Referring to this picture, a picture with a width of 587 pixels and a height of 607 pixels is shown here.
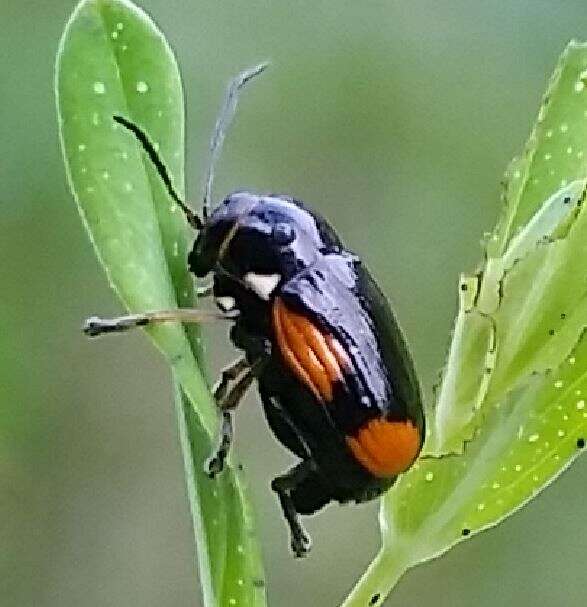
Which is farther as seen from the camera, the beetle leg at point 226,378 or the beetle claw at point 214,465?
the beetle leg at point 226,378

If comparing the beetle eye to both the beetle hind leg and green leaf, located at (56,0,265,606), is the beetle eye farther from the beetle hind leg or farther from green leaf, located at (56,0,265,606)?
green leaf, located at (56,0,265,606)

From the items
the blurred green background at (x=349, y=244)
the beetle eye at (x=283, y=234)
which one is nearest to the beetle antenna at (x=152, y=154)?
the beetle eye at (x=283, y=234)

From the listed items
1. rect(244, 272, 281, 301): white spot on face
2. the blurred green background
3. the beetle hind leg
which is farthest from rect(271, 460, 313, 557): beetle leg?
the blurred green background

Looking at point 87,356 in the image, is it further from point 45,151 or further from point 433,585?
point 433,585

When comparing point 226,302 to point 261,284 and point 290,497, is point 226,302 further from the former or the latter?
point 290,497

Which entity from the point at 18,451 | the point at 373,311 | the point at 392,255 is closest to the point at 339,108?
the point at 392,255

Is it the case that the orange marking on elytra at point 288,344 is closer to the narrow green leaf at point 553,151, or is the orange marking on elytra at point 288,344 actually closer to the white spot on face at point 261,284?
the white spot on face at point 261,284
